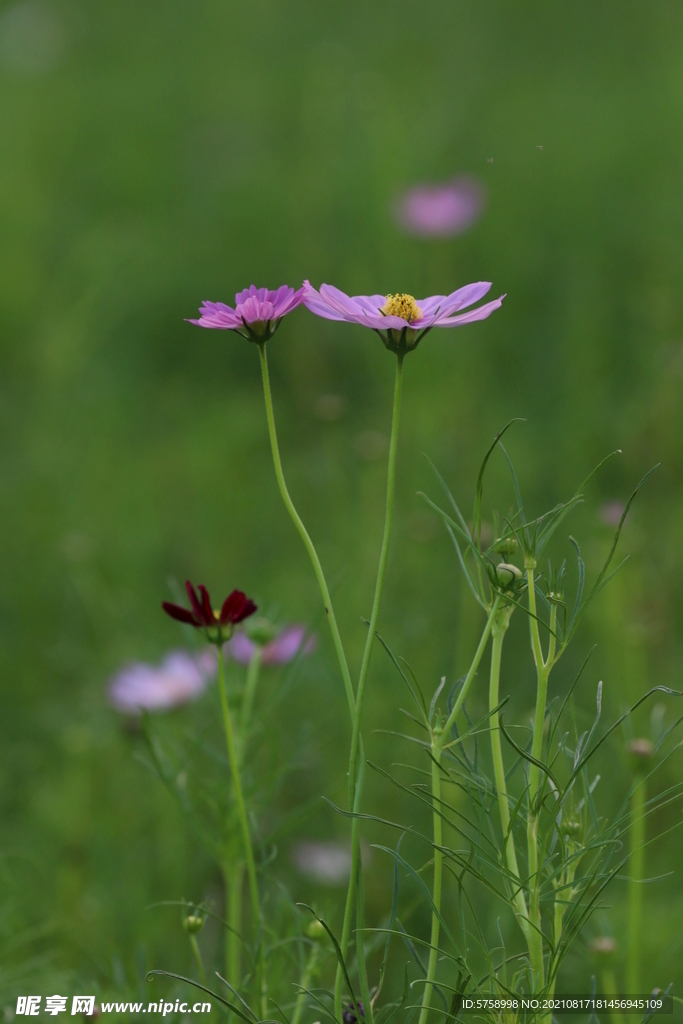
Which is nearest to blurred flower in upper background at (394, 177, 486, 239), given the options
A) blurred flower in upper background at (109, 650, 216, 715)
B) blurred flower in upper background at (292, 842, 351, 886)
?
blurred flower in upper background at (109, 650, 216, 715)

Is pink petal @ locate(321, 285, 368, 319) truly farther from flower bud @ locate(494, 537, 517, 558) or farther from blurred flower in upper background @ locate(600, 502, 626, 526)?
blurred flower in upper background @ locate(600, 502, 626, 526)

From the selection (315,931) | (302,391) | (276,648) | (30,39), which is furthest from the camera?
(30,39)

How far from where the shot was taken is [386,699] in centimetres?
105

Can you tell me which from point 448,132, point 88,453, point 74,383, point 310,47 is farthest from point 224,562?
point 310,47

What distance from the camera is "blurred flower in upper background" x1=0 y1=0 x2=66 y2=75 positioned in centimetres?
285

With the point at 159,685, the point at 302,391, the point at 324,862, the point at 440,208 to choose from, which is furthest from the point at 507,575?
the point at 440,208

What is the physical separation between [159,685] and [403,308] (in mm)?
700

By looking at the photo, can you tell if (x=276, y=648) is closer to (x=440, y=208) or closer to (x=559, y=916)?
(x=559, y=916)

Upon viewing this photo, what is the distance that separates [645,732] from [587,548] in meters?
0.34

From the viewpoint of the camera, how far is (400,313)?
1.27ft

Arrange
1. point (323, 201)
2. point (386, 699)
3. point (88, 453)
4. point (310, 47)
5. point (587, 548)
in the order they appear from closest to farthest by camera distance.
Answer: point (386, 699) → point (587, 548) → point (88, 453) → point (323, 201) → point (310, 47)

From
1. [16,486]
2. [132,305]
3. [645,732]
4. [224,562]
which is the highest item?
[132,305]

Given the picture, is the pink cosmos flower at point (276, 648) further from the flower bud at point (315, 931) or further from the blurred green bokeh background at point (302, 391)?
the flower bud at point (315, 931)

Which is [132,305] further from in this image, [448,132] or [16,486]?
[448,132]
